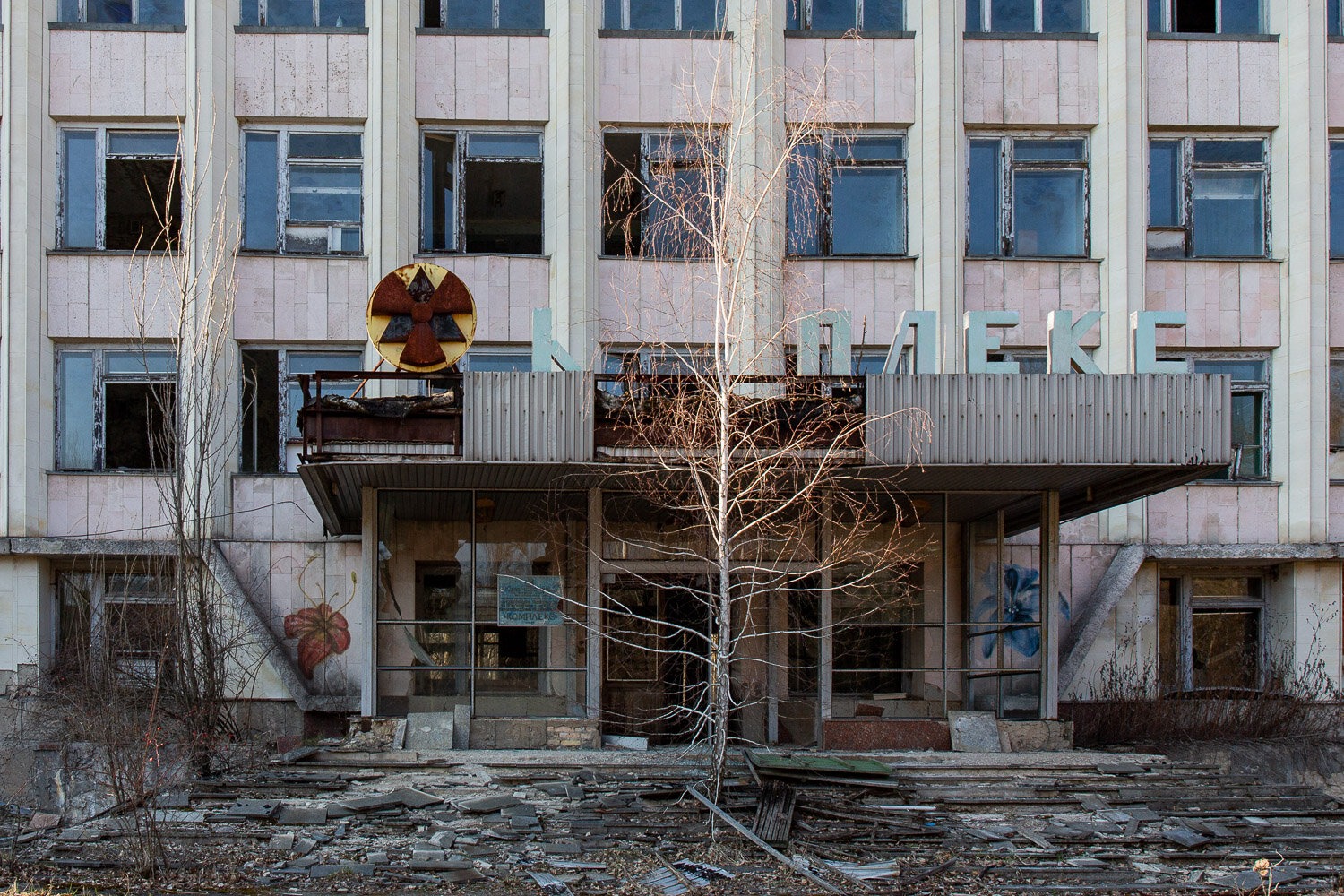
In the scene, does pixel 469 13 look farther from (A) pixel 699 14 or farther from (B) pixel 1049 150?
(B) pixel 1049 150

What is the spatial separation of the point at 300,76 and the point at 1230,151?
45.4ft

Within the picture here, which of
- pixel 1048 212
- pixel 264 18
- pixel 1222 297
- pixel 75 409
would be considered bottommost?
pixel 75 409

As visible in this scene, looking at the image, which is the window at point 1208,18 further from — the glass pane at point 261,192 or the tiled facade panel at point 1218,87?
the glass pane at point 261,192

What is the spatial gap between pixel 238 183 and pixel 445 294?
578 centimetres

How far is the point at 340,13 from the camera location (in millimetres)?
18625

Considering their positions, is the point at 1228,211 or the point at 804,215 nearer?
the point at 804,215

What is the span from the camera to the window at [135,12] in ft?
60.4

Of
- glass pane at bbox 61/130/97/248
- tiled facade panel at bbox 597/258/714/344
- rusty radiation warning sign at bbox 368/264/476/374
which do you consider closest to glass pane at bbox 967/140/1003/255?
tiled facade panel at bbox 597/258/714/344

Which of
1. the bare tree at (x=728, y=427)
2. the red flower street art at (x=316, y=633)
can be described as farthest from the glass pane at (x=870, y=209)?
the red flower street art at (x=316, y=633)

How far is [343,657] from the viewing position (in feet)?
57.7

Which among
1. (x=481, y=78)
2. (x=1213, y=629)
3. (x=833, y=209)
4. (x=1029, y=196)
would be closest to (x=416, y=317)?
(x=481, y=78)

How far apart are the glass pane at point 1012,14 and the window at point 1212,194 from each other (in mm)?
2604

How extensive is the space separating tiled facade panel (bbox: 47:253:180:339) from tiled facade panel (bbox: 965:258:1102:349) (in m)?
11.6

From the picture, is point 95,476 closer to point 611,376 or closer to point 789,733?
point 611,376
